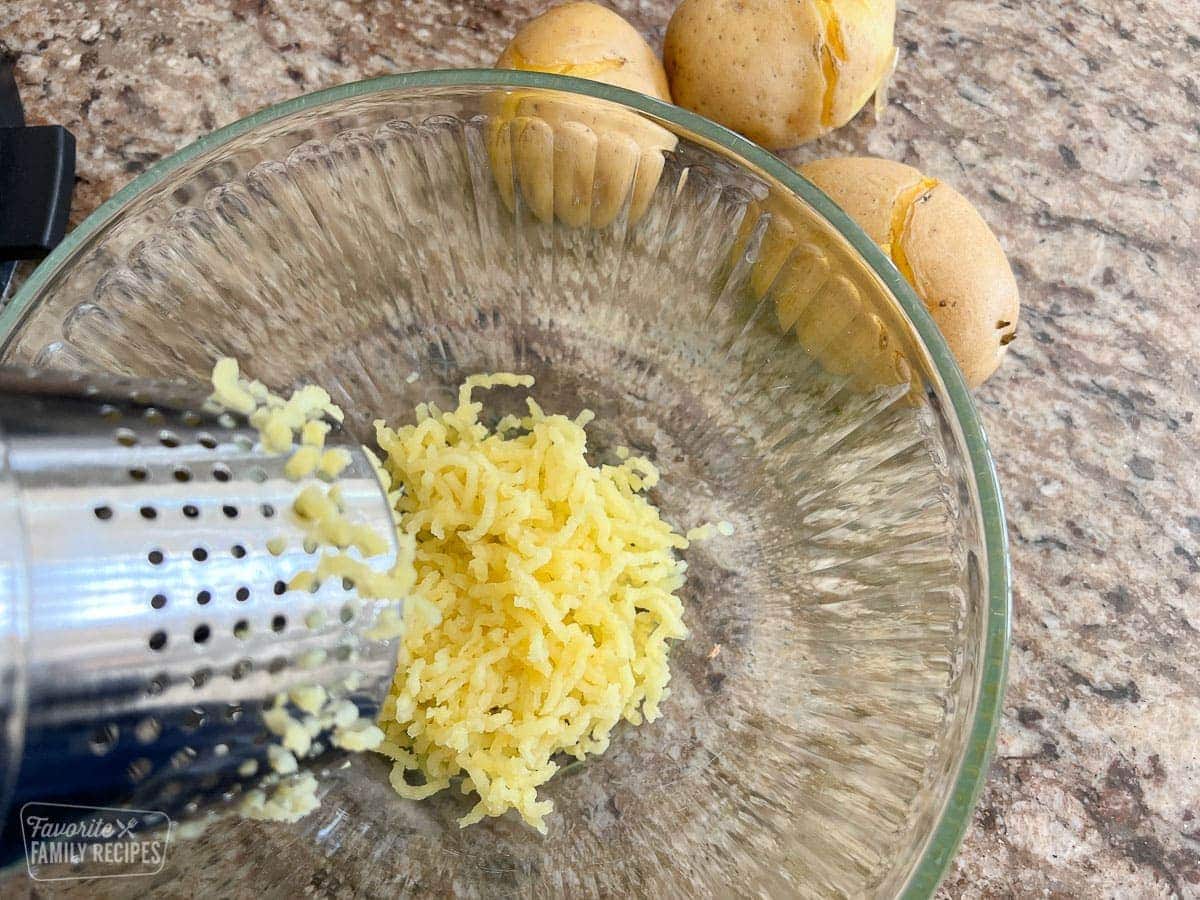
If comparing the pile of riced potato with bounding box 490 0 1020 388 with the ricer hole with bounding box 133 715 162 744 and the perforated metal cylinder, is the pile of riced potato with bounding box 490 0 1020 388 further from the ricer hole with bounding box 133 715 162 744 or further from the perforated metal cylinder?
the ricer hole with bounding box 133 715 162 744

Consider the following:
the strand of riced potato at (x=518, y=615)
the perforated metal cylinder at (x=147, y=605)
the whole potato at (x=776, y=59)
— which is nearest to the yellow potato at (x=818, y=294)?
the whole potato at (x=776, y=59)

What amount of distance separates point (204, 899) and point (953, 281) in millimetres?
892

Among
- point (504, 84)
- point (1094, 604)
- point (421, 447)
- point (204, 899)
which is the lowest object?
point (204, 899)

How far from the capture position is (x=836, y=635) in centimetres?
88

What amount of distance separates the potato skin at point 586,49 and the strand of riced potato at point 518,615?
350 mm

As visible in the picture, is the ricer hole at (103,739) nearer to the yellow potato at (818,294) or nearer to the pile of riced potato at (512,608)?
the pile of riced potato at (512,608)

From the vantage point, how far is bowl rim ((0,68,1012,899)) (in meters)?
0.69

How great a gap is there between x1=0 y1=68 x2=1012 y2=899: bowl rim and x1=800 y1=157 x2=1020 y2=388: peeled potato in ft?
0.23

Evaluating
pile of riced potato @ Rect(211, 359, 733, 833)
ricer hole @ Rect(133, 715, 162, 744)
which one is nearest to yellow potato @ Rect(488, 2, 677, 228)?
pile of riced potato @ Rect(211, 359, 733, 833)

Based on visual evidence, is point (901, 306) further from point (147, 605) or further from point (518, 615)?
point (147, 605)

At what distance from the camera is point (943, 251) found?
843 millimetres

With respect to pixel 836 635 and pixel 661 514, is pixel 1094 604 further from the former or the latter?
pixel 661 514

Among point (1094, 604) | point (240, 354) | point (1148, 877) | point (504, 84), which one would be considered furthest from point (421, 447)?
point (1148, 877)

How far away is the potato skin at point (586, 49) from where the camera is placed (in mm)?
878
